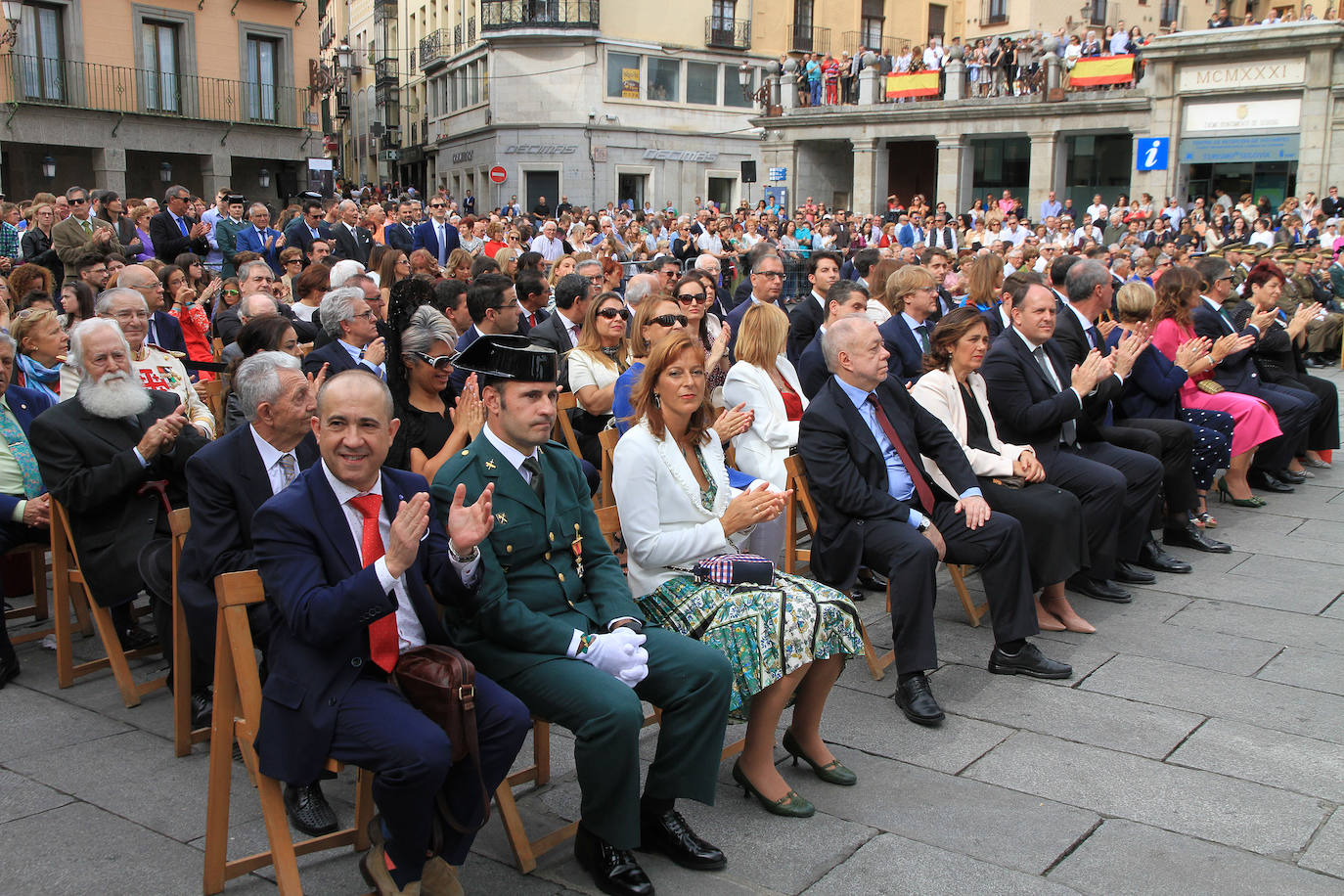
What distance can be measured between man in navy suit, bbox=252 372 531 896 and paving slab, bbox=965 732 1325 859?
1889mm

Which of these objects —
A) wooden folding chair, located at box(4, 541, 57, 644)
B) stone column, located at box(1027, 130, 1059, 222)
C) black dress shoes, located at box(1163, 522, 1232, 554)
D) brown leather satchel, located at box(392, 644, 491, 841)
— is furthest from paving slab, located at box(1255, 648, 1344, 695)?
stone column, located at box(1027, 130, 1059, 222)

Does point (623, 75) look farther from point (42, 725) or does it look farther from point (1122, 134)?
point (42, 725)

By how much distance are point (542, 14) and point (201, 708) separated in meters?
38.3

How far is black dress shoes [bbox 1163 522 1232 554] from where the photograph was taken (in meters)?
6.85

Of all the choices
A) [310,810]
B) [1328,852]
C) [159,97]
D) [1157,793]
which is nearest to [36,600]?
[310,810]

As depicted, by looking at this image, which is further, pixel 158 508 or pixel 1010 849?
pixel 158 508

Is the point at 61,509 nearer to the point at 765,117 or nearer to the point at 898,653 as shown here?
the point at 898,653

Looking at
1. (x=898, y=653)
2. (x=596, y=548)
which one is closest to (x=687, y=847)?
(x=596, y=548)

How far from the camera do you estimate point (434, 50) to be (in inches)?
1797

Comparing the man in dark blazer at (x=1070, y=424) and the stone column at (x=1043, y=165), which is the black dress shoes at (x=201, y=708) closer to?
the man in dark blazer at (x=1070, y=424)

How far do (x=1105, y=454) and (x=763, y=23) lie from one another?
3880 cm

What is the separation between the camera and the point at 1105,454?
6355mm

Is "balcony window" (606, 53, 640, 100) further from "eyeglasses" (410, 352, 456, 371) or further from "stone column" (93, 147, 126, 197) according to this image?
"eyeglasses" (410, 352, 456, 371)

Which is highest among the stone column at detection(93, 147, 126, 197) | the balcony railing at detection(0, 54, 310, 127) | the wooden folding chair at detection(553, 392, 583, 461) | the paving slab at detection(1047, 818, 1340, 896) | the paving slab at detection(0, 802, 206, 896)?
the balcony railing at detection(0, 54, 310, 127)
